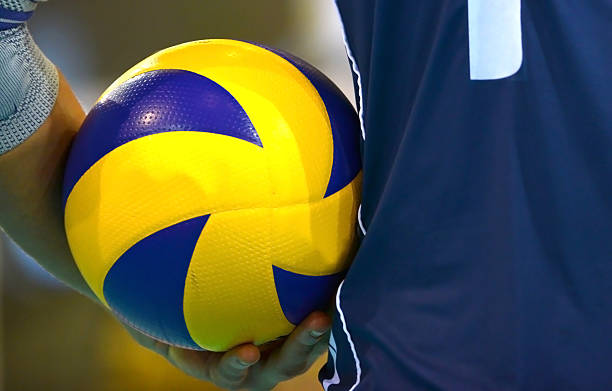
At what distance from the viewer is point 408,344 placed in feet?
2.13

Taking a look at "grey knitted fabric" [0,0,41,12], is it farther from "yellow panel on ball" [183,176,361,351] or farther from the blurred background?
the blurred background

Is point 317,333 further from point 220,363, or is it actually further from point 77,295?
point 77,295

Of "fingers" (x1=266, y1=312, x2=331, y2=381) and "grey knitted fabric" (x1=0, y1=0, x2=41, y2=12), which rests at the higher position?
"grey knitted fabric" (x1=0, y1=0, x2=41, y2=12)

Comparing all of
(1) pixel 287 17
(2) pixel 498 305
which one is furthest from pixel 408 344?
(1) pixel 287 17

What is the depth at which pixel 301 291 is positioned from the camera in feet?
2.54

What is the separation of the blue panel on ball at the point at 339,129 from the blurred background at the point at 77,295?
126cm

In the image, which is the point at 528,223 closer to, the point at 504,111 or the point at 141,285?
the point at 504,111

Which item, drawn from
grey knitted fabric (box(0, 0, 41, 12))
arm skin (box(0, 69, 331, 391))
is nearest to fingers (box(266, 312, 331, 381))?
arm skin (box(0, 69, 331, 391))

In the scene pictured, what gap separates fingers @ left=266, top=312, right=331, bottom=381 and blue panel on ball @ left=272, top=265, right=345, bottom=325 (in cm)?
1

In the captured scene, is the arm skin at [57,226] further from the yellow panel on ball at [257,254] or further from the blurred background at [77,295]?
the blurred background at [77,295]

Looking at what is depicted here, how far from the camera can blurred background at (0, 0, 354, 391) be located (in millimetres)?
2080

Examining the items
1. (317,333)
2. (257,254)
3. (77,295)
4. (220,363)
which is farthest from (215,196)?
(77,295)

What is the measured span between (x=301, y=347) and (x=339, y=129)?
0.30 metres

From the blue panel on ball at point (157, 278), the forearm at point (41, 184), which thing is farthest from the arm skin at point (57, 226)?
the blue panel on ball at point (157, 278)
